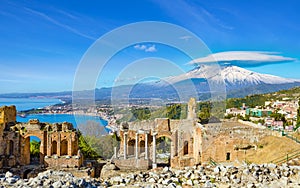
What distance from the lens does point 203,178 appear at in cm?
937

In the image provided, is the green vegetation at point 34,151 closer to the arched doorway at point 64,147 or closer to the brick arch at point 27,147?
the brick arch at point 27,147

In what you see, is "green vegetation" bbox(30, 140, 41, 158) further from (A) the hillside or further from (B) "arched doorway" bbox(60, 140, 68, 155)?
(A) the hillside

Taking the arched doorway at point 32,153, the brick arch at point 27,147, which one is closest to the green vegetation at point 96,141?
the arched doorway at point 32,153

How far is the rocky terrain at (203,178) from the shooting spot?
894 cm

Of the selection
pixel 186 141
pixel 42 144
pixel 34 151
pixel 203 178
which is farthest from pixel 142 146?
pixel 203 178

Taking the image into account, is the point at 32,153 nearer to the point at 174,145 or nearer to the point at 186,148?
the point at 174,145

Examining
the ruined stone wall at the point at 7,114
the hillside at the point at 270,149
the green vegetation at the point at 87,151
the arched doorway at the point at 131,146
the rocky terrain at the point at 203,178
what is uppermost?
the ruined stone wall at the point at 7,114

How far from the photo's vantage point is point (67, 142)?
24.3 metres

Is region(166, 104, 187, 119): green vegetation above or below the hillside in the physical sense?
above

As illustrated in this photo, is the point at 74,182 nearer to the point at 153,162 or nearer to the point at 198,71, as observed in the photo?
the point at 153,162

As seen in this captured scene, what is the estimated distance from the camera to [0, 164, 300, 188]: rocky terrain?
8.94 metres

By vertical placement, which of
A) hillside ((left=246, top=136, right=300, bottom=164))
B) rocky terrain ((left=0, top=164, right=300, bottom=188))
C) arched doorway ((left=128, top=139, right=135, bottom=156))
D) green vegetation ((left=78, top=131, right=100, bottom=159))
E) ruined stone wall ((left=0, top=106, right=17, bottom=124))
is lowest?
green vegetation ((left=78, top=131, right=100, bottom=159))

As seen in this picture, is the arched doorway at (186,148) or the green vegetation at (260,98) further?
the green vegetation at (260,98)

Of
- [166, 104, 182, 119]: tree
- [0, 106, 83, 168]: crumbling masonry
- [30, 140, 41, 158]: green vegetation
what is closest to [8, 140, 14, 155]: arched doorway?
[0, 106, 83, 168]: crumbling masonry
